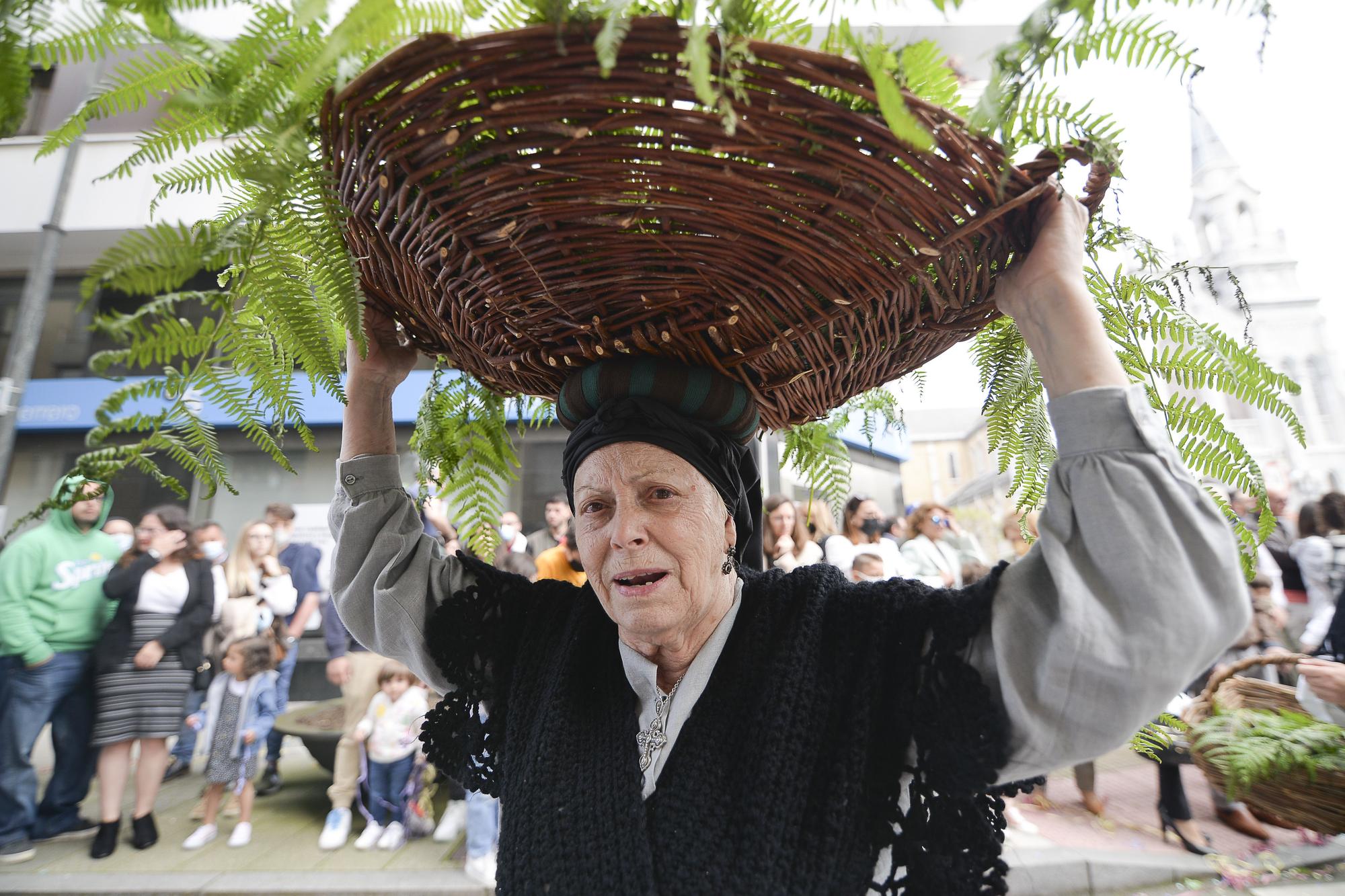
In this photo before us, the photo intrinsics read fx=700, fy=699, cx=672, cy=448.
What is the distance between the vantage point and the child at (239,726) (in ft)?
14.1

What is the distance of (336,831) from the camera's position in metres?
4.29

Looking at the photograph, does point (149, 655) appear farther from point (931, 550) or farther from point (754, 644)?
point (931, 550)

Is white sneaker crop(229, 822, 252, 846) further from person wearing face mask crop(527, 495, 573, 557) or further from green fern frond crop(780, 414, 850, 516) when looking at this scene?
green fern frond crop(780, 414, 850, 516)

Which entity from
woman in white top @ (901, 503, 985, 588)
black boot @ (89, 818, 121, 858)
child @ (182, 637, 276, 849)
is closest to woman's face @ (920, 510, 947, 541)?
woman in white top @ (901, 503, 985, 588)

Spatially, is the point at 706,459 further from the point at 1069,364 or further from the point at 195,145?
the point at 195,145

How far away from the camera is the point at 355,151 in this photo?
27.3 inches

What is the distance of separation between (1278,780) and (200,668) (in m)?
5.90

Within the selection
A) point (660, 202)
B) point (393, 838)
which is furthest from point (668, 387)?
point (393, 838)

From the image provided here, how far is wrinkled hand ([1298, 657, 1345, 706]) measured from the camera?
9.19 ft

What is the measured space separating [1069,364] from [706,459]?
0.52m

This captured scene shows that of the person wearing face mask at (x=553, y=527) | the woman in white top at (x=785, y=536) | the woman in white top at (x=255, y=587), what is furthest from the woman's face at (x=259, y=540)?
the woman in white top at (x=785, y=536)

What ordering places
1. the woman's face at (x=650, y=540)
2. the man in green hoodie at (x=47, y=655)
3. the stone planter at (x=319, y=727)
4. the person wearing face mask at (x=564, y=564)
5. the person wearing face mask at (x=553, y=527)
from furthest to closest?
the person wearing face mask at (x=553, y=527)
the stone planter at (x=319, y=727)
the man in green hoodie at (x=47, y=655)
the person wearing face mask at (x=564, y=564)
the woman's face at (x=650, y=540)

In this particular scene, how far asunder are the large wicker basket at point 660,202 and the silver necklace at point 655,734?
536 mm

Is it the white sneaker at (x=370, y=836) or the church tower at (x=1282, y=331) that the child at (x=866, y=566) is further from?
the church tower at (x=1282, y=331)
